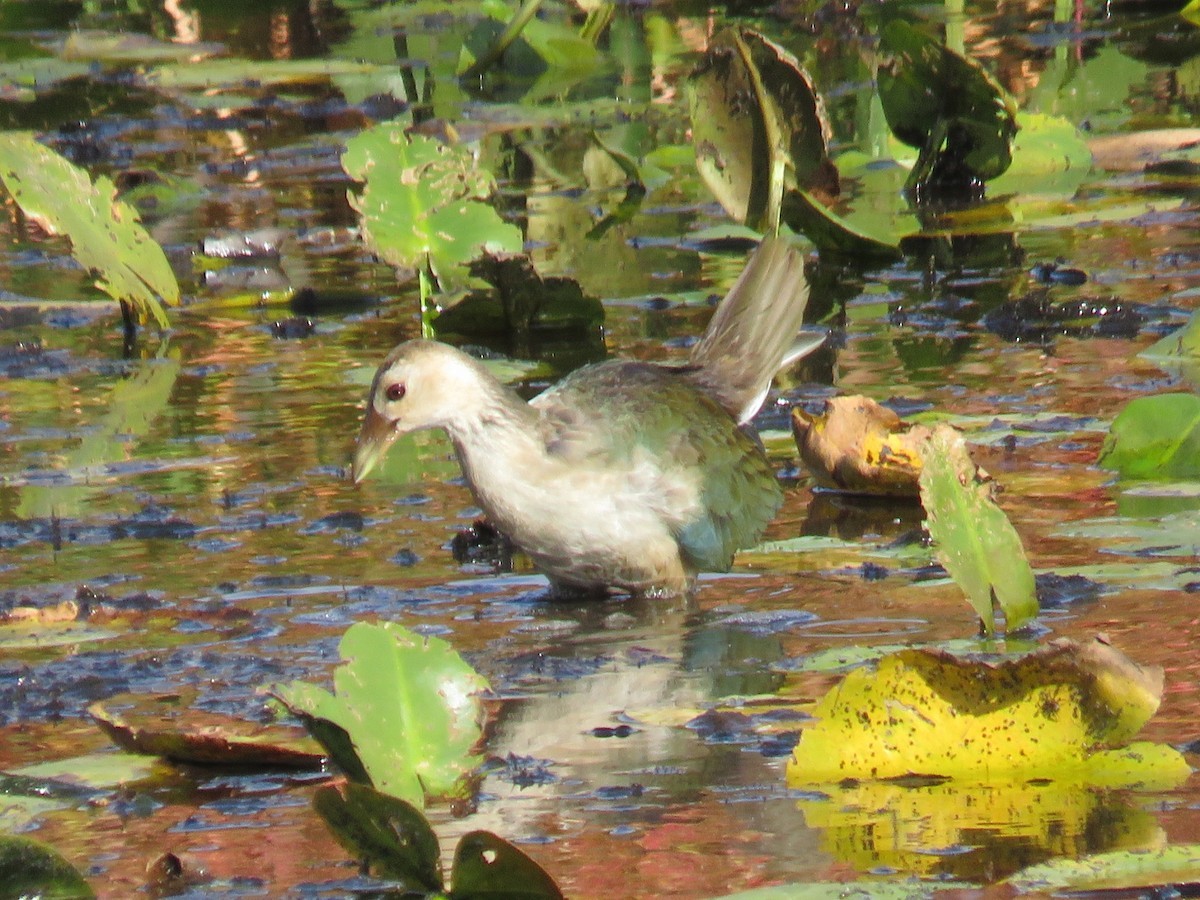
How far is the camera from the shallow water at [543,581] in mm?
2902

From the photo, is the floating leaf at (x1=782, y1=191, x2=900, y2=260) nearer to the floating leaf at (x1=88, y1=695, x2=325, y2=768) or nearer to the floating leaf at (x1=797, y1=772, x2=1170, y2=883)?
the floating leaf at (x1=88, y1=695, x2=325, y2=768)

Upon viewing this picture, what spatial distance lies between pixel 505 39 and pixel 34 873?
7.30 m

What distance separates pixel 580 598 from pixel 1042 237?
10.9 ft

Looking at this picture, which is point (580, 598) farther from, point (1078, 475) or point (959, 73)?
point (959, 73)

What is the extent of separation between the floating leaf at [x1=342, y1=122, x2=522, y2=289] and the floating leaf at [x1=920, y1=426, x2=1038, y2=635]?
8.70ft

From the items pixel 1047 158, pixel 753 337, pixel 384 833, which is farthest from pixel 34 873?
pixel 1047 158

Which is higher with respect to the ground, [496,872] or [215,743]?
[496,872]

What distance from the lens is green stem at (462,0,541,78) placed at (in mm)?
9110

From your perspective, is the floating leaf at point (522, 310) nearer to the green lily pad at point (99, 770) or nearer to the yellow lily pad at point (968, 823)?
the green lily pad at point (99, 770)

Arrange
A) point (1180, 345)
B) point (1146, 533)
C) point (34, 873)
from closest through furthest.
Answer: point (34, 873)
point (1146, 533)
point (1180, 345)

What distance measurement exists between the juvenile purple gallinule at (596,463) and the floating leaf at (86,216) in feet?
5.17

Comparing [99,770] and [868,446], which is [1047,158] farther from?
[99,770]

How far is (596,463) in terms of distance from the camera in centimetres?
440

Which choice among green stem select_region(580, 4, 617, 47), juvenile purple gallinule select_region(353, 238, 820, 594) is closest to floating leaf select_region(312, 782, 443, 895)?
juvenile purple gallinule select_region(353, 238, 820, 594)
